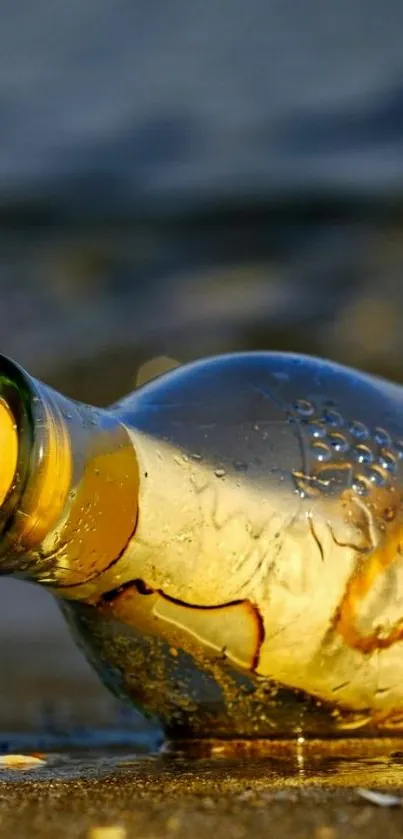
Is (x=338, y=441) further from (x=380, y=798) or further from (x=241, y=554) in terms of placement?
(x=380, y=798)

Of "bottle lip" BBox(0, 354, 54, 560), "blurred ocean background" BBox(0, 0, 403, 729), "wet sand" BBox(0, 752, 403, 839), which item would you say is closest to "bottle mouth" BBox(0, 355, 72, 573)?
"bottle lip" BBox(0, 354, 54, 560)

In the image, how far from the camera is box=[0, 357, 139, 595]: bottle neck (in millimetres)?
1125

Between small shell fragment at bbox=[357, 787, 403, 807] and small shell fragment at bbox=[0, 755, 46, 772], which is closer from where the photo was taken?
small shell fragment at bbox=[357, 787, 403, 807]

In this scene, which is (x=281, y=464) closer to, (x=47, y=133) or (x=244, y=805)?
(x=244, y=805)

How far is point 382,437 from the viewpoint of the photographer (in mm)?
1404

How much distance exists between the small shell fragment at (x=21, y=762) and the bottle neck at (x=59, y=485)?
9.2 inches

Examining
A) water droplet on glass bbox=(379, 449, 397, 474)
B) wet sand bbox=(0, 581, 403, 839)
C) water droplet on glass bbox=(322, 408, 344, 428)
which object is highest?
water droplet on glass bbox=(322, 408, 344, 428)

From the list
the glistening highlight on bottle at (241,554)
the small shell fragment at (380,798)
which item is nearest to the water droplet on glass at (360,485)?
the glistening highlight on bottle at (241,554)

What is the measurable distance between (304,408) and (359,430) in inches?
2.6

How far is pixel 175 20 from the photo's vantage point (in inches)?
291

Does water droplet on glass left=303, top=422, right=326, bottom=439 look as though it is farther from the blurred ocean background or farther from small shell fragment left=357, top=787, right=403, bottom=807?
the blurred ocean background

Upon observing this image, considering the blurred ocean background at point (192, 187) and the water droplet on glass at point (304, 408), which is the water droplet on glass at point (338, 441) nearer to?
the water droplet on glass at point (304, 408)

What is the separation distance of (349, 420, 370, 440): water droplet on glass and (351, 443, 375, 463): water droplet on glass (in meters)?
0.01

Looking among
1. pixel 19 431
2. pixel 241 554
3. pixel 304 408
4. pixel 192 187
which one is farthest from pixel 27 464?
pixel 192 187
